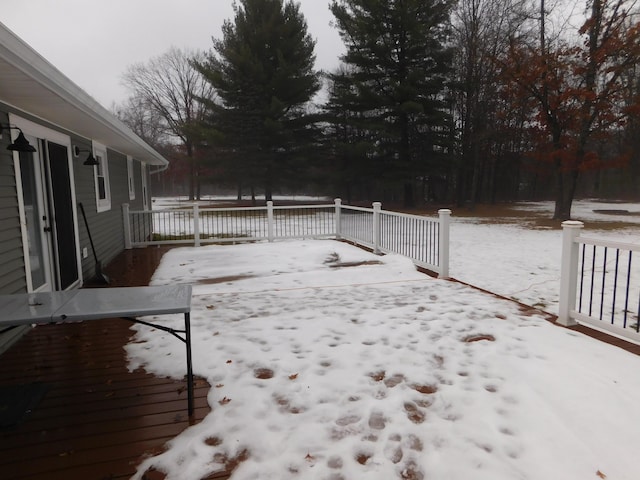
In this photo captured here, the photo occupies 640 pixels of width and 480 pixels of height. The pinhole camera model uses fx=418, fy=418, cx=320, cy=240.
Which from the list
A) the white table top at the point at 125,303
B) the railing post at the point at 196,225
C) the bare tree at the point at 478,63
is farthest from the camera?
the bare tree at the point at 478,63

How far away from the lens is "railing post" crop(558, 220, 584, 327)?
3.73 m

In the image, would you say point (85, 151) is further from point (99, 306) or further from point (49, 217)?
point (99, 306)

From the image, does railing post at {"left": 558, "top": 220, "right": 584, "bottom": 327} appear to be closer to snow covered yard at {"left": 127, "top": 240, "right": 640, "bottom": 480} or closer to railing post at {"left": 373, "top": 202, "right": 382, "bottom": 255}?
snow covered yard at {"left": 127, "top": 240, "right": 640, "bottom": 480}

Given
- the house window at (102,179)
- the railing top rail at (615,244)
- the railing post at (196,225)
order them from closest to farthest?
the railing top rail at (615,244)
the house window at (102,179)
the railing post at (196,225)

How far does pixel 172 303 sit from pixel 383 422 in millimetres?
1370

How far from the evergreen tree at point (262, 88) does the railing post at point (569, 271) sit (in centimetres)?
1881

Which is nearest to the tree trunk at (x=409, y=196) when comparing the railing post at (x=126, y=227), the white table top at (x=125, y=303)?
the railing post at (x=126, y=227)

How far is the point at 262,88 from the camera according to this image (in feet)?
70.6

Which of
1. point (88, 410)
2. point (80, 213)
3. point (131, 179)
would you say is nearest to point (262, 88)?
point (131, 179)

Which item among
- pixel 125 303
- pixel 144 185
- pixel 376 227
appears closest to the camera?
pixel 125 303

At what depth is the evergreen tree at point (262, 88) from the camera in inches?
845

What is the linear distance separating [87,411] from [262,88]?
21068 millimetres

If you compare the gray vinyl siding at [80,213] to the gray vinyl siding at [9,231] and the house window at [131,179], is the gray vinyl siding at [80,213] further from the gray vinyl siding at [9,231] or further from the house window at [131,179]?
the house window at [131,179]

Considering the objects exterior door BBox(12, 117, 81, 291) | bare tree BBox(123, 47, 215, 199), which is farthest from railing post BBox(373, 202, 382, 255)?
bare tree BBox(123, 47, 215, 199)
